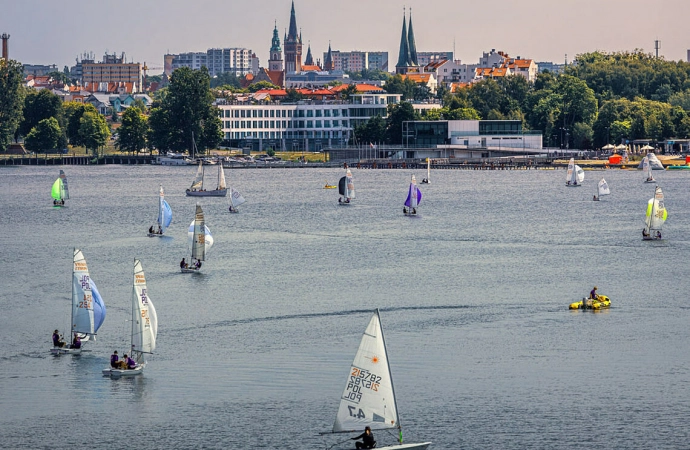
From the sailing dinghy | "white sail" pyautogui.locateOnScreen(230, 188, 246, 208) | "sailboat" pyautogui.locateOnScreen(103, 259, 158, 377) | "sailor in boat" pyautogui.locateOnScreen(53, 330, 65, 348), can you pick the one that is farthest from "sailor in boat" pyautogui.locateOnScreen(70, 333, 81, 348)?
"white sail" pyautogui.locateOnScreen(230, 188, 246, 208)

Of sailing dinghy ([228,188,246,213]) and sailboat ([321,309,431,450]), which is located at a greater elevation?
sailing dinghy ([228,188,246,213])

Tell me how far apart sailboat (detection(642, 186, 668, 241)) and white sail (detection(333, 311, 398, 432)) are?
5787cm

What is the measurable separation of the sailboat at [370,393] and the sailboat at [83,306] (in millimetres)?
20002

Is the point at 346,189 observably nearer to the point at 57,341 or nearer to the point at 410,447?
the point at 57,341

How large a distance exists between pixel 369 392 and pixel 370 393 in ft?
0.18

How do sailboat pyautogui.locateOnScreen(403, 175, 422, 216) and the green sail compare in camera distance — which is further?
the green sail

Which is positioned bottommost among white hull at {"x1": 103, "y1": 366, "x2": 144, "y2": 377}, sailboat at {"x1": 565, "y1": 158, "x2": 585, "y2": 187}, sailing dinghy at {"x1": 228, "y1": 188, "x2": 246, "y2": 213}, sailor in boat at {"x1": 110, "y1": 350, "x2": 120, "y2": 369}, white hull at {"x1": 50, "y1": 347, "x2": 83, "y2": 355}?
white hull at {"x1": 103, "y1": 366, "x2": 144, "y2": 377}

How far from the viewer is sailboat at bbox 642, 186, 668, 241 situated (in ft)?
308

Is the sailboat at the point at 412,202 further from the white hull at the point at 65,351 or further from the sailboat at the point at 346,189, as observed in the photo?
the white hull at the point at 65,351

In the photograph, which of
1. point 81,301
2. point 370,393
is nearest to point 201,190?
point 81,301

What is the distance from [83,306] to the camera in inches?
2233

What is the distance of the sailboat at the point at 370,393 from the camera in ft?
125

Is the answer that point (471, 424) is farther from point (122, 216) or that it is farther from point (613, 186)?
point (613, 186)

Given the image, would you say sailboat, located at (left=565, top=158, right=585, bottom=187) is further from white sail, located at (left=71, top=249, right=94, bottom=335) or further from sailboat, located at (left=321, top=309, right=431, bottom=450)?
sailboat, located at (left=321, top=309, right=431, bottom=450)
